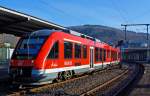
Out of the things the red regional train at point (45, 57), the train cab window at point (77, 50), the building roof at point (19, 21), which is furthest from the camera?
the train cab window at point (77, 50)

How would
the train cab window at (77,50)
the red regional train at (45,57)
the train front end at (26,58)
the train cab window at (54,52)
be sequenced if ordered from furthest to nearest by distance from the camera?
the train cab window at (77,50) < the train cab window at (54,52) < the red regional train at (45,57) < the train front end at (26,58)

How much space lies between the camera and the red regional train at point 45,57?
17.2m

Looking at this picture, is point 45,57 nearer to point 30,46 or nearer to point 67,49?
point 30,46

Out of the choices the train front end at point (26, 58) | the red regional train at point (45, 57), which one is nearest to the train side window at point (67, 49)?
the red regional train at point (45, 57)

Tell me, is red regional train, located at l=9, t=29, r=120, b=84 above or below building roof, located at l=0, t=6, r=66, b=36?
below

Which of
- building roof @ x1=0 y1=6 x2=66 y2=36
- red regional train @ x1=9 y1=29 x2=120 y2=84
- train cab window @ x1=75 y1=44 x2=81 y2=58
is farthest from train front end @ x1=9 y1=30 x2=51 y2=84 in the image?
train cab window @ x1=75 y1=44 x2=81 y2=58

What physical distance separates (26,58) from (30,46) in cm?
89

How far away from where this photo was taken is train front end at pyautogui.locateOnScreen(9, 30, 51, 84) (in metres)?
17.1

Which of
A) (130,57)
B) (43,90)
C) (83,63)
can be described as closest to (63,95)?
(43,90)

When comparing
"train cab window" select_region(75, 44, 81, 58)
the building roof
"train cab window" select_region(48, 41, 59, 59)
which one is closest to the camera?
"train cab window" select_region(48, 41, 59, 59)

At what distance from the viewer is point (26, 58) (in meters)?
17.5

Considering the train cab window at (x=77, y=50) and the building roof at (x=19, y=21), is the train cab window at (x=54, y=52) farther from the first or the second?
the train cab window at (x=77, y=50)

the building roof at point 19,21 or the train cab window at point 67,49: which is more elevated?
the building roof at point 19,21

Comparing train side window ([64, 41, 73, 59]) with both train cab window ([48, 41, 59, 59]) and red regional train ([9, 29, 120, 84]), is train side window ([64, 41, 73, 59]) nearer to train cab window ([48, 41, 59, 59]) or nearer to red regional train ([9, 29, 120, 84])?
red regional train ([9, 29, 120, 84])
